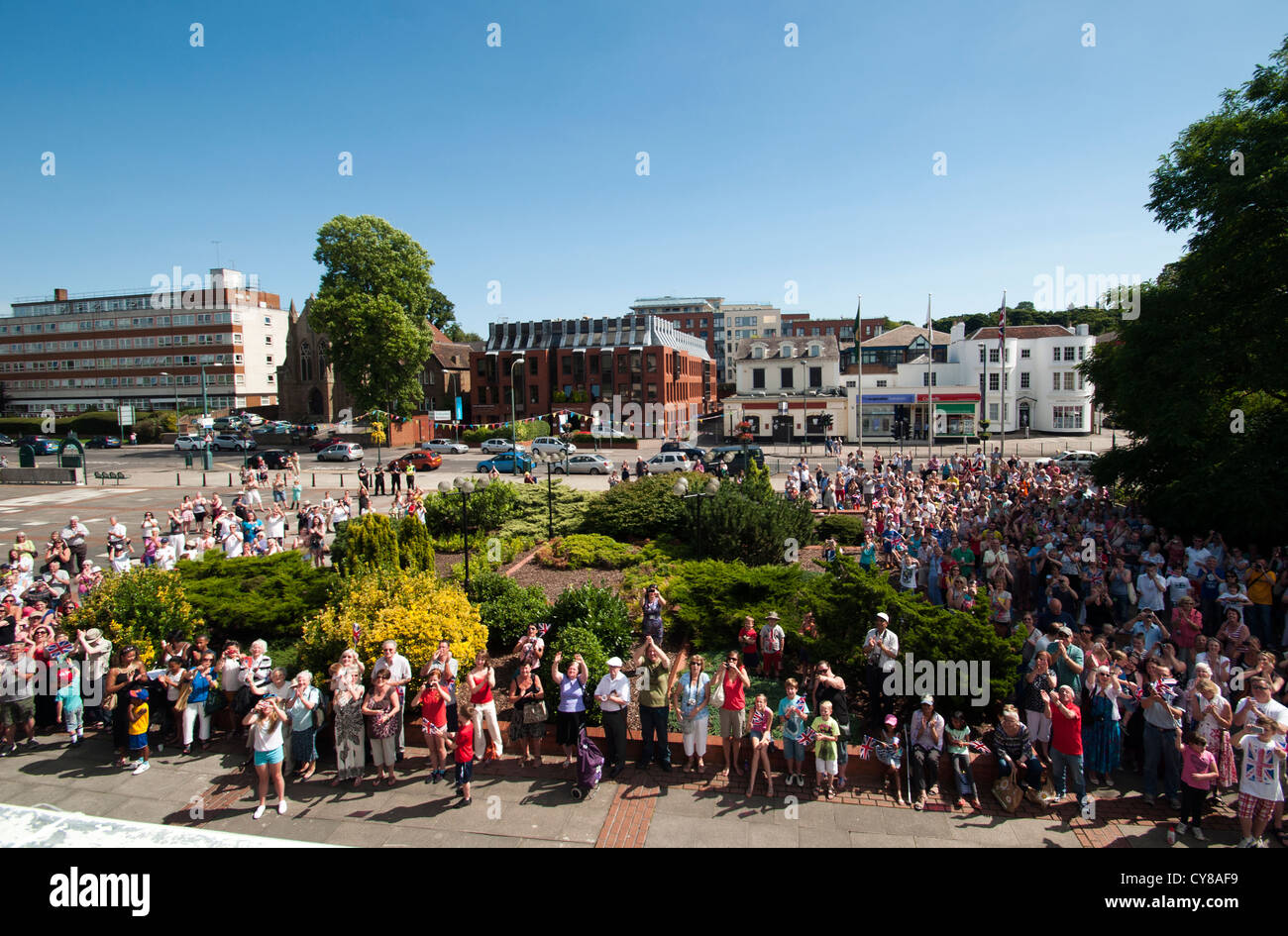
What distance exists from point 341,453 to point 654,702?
43.7m

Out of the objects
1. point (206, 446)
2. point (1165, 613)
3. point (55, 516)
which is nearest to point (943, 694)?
point (1165, 613)

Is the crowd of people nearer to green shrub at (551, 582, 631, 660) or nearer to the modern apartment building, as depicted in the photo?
green shrub at (551, 582, 631, 660)

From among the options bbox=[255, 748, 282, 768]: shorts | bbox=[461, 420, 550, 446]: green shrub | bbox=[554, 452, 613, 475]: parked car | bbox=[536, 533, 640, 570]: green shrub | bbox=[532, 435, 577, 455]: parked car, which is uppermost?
bbox=[461, 420, 550, 446]: green shrub

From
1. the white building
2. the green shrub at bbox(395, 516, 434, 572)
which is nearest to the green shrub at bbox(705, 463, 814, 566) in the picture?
the green shrub at bbox(395, 516, 434, 572)

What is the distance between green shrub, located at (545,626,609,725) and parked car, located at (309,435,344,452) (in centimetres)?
4500

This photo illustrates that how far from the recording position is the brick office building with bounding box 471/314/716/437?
6656cm

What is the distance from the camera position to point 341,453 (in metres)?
46.8

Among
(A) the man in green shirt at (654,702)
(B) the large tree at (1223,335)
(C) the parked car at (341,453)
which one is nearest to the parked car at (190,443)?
(C) the parked car at (341,453)

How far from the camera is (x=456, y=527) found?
1905cm

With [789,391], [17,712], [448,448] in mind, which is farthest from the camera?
[789,391]

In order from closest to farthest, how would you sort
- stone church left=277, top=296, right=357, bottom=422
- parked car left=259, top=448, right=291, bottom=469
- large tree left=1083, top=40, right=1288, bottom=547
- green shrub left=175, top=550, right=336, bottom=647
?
1. green shrub left=175, top=550, right=336, bottom=647
2. large tree left=1083, top=40, right=1288, bottom=547
3. parked car left=259, top=448, right=291, bottom=469
4. stone church left=277, top=296, right=357, bottom=422

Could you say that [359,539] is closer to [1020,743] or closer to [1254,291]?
[1020,743]

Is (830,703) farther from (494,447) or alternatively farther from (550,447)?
(494,447)

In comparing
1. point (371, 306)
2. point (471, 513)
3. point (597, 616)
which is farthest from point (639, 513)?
point (371, 306)
